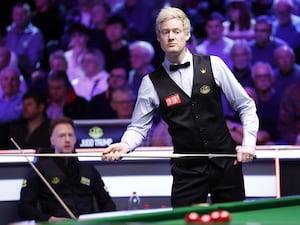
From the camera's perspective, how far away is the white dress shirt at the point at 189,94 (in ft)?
13.3

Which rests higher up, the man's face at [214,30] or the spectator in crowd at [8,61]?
the man's face at [214,30]

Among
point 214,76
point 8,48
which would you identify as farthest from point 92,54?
point 214,76

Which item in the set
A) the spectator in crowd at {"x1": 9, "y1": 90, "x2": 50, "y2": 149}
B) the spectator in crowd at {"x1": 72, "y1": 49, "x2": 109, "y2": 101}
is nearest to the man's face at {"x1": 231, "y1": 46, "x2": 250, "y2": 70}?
the spectator in crowd at {"x1": 72, "y1": 49, "x2": 109, "y2": 101}

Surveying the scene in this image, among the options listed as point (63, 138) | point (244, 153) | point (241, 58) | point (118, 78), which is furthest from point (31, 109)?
point (244, 153)

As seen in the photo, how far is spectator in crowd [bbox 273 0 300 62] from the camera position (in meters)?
6.17

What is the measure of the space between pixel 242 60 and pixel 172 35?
90.5 inches

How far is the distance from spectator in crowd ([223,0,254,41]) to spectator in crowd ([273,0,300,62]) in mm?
214

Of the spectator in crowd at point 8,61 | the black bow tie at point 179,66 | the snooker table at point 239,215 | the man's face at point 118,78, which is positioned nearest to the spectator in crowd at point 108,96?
the man's face at point 118,78

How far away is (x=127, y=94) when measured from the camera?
640 centimetres

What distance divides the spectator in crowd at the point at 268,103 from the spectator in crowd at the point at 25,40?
194 cm

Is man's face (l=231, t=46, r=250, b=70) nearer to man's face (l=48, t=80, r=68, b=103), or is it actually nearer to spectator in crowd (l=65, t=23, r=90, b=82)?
spectator in crowd (l=65, t=23, r=90, b=82)

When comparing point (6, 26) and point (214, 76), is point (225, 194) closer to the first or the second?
point (214, 76)

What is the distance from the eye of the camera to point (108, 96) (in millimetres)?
6438

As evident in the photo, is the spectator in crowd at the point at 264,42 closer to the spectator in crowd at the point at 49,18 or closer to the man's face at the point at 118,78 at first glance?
the man's face at the point at 118,78
